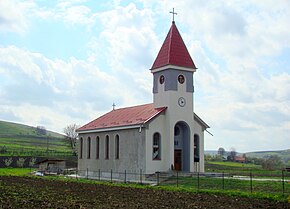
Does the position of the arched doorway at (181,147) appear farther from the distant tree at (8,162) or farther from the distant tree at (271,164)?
the distant tree at (8,162)

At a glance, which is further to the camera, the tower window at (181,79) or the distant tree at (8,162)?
the distant tree at (8,162)

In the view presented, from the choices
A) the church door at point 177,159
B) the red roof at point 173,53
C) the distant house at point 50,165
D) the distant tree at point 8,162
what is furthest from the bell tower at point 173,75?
the distant tree at point 8,162

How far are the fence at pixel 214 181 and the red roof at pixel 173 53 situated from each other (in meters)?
10.1

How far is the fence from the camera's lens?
27875mm

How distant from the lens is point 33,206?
19406 mm

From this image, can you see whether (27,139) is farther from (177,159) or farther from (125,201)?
(125,201)

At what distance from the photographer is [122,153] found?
42.2m

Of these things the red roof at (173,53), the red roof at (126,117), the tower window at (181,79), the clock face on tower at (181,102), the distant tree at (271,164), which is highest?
the red roof at (173,53)

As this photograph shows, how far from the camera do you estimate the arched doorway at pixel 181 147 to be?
41.0 m

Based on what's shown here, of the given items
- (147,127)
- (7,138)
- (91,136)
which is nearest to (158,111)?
(147,127)

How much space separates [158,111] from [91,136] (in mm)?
12356

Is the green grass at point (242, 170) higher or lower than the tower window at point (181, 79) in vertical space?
lower

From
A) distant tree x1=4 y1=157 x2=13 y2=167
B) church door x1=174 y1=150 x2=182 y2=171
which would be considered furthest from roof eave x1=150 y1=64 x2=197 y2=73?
distant tree x1=4 y1=157 x2=13 y2=167

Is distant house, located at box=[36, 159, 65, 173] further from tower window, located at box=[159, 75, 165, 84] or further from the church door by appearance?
tower window, located at box=[159, 75, 165, 84]
